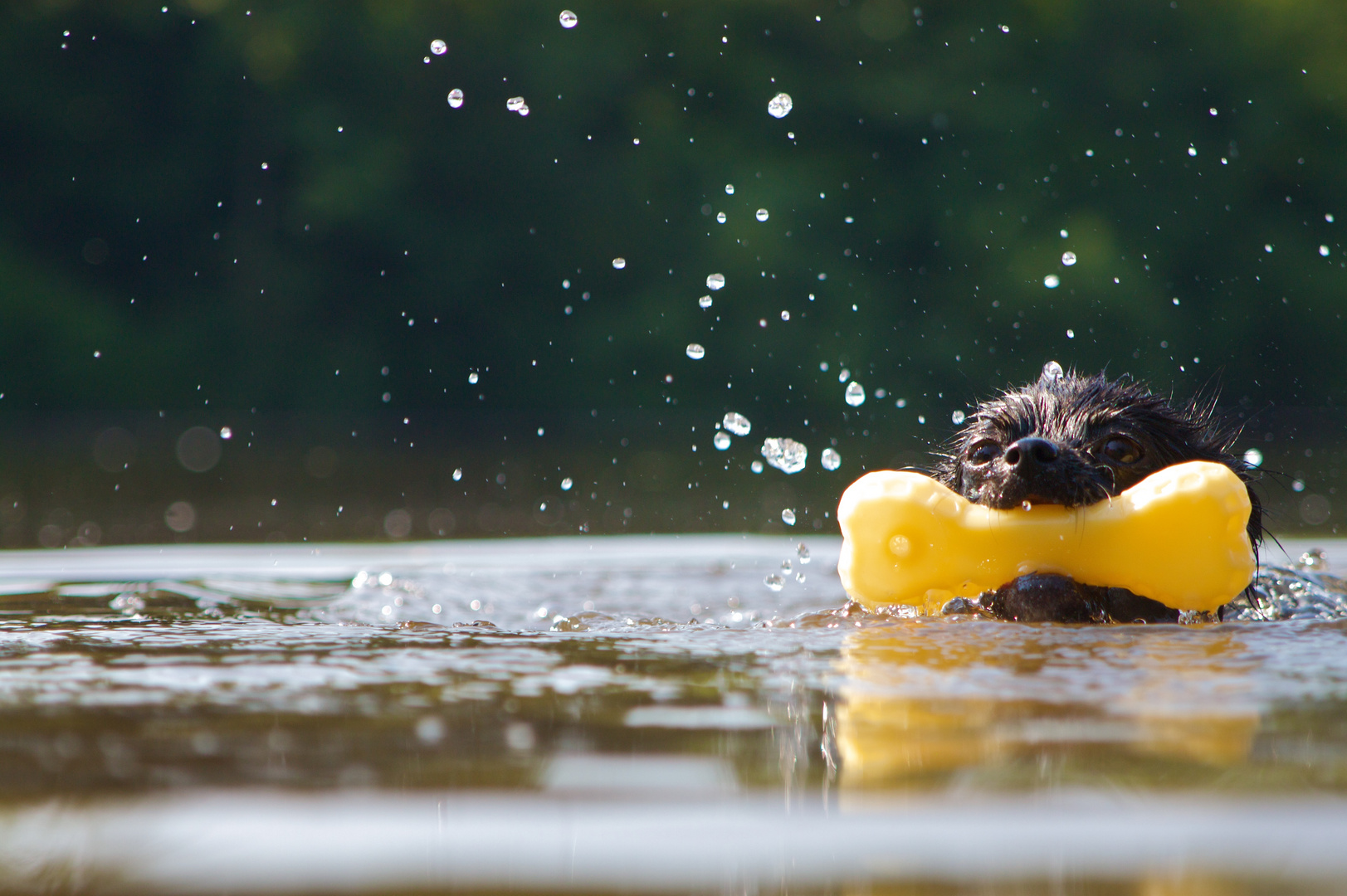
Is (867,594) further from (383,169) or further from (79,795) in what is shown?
(383,169)

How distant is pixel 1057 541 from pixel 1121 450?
0.85 m

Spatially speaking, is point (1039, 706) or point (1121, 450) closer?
point (1039, 706)

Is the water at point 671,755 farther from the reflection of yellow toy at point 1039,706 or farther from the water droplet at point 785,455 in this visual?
the water droplet at point 785,455

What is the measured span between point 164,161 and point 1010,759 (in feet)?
103

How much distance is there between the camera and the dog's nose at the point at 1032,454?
4305 millimetres

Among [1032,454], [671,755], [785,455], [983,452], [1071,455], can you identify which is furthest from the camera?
[785,455]

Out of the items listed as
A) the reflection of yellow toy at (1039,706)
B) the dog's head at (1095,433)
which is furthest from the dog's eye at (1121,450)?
the reflection of yellow toy at (1039,706)

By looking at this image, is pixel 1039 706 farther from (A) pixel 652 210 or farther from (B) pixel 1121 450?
(A) pixel 652 210

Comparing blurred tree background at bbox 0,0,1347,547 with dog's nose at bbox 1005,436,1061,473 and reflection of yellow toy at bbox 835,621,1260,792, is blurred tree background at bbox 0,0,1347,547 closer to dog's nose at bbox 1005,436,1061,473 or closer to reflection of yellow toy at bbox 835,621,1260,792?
dog's nose at bbox 1005,436,1061,473

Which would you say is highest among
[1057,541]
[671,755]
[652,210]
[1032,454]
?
[652,210]

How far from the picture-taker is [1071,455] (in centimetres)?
450

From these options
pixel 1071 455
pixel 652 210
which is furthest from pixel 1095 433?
pixel 652 210

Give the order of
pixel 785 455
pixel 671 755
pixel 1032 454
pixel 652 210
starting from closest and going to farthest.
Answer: pixel 671 755 → pixel 1032 454 → pixel 785 455 → pixel 652 210

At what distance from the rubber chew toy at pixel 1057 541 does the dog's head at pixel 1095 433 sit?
150 millimetres
